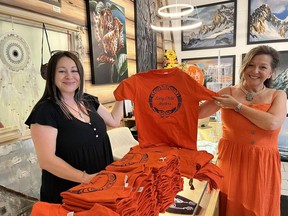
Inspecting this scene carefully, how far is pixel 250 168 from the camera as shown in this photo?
1.36 m

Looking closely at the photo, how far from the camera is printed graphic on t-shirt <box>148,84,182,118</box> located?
1.41 m

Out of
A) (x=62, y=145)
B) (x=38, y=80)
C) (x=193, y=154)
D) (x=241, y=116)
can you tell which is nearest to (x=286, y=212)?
(x=241, y=116)

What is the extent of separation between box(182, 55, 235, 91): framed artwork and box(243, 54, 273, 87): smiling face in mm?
2881

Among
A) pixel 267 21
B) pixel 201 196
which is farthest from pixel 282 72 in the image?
pixel 201 196

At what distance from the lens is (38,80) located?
1.76 meters

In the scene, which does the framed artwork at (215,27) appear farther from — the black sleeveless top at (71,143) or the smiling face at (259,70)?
the black sleeveless top at (71,143)

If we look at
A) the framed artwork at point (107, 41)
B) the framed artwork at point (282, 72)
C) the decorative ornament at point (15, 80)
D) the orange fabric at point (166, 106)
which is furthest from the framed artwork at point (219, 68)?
the decorative ornament at point (15, 80)

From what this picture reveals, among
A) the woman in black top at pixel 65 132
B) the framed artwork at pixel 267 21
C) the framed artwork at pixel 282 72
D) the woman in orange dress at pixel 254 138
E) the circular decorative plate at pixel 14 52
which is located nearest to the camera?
the woman in black top at pixel 65 132

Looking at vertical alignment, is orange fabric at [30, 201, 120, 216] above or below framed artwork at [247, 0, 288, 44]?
below

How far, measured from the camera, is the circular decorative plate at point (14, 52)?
1.48 m

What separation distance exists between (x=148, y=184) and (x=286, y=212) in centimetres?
241

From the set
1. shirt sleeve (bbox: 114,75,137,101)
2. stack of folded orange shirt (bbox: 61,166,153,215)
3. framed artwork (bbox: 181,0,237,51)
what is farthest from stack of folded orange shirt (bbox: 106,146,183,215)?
framed artwork (bbox: 181,0,237,51)

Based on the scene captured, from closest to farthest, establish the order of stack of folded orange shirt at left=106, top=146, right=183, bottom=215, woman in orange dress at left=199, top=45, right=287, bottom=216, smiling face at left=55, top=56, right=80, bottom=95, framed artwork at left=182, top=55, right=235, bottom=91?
stack of folded orange shirt at left=106, top=146, right=183, bottom=215 → smiling face at left=55, top=56, right=80, bottom=95 → woman in orange dress at left=199, top=45, right=287, bottom=216 → framed artwork at left=182, top=55, right=235, bottom=91

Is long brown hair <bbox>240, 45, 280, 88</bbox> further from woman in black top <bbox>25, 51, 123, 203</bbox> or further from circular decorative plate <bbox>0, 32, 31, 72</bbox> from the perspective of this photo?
circular decorative plate <bbox>0, 32, 31, 72</bbox>
